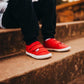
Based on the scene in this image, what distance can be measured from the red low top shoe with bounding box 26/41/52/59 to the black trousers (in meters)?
0.04

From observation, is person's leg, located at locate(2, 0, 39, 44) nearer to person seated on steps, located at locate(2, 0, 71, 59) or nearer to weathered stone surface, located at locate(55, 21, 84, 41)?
person seated on steps, located at locate(2, 0, 71, 59)

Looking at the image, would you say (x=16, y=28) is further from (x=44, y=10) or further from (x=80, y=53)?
(x=80, y=53)

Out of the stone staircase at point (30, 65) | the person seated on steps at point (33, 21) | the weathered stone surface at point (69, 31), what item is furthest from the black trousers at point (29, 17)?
the weathered stone surface at point (69, 31)

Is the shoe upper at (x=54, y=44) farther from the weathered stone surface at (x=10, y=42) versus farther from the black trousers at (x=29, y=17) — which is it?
the weathered stone surface at (x=10, y=42)

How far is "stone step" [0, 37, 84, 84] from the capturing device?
77 centimetres

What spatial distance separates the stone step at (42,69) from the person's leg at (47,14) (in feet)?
0.62

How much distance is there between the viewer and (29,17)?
98 cm

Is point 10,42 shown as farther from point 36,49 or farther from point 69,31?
point 69,31

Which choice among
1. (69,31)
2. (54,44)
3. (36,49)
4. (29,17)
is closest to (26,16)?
(29,17)

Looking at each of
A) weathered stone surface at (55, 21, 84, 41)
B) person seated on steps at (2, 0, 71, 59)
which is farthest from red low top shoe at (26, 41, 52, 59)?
weathered stone surface at (55, 21, 84, 41)

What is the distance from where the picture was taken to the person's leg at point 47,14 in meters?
1.15

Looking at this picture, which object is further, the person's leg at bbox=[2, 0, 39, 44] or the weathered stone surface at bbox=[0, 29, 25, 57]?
the weathered stone surface at bbox=[0, 29, 25, 57]

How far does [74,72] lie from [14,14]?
59cm

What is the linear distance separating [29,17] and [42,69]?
34cm
